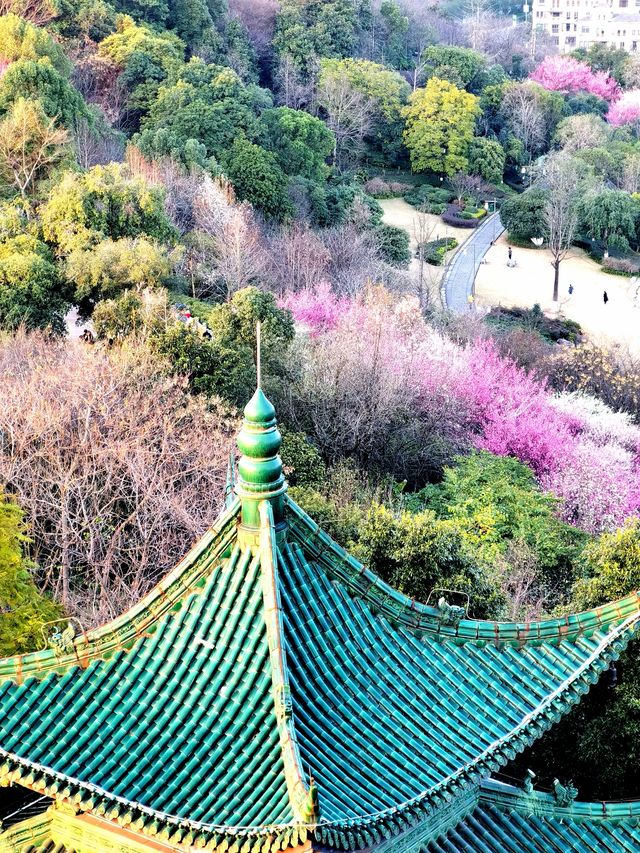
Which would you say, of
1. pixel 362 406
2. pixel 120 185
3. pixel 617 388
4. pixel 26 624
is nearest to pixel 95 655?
pixel 26 624

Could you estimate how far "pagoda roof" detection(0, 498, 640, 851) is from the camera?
5461mm

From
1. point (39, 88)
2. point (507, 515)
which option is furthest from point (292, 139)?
point (507, 515)

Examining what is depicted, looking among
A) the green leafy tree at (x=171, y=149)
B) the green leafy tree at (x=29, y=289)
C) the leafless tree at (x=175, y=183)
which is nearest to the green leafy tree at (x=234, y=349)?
the green leafy tree at (x=29, y=289)

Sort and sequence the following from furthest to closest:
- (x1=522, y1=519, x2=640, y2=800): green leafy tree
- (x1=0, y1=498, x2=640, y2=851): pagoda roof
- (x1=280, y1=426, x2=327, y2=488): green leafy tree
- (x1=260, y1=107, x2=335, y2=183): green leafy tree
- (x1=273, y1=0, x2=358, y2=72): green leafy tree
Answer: (x1=273, y1=0, x2=358, y2=72): green leafy tree < (x1=260, y1=107, x2=335, y2=183): green leafy tree < (x1=280, y1=426, x2=327, y2=488): green leafy tree < (x1=522, y1=519, x2=640, y2=800): green leafy tree < (x1=0, y1=498, x2=640, y2=851): pagoda roof

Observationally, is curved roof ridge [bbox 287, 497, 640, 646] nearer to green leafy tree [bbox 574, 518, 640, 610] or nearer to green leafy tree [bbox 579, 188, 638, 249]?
green leafy tree [bbox 574, 518, 640, 610]

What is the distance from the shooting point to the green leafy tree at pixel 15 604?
494 inches

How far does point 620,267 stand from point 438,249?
822 cm

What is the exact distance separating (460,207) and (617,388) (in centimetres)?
2526

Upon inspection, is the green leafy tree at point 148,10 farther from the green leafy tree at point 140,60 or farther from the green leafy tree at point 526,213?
the green leafy tree at point 526,213

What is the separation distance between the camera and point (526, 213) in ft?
153

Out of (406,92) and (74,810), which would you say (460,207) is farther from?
(74,810)

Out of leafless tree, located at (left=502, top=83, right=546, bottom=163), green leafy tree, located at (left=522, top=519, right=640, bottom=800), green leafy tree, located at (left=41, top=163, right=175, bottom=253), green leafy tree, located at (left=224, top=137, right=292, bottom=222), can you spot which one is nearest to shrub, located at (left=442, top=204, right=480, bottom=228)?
leafless tree, located at (left=502, top=83, right=546, bottom=163)

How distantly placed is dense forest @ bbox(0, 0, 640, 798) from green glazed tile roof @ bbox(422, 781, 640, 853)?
14.5 feet

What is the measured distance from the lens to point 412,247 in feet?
148
